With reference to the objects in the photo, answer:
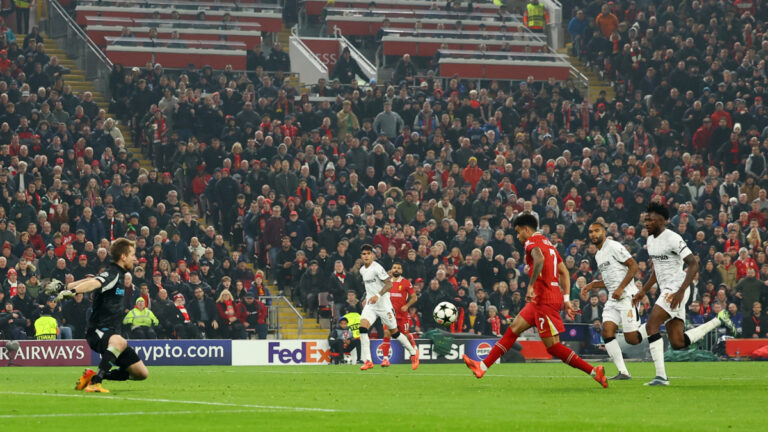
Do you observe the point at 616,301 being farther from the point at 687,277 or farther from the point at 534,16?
the point at 534,16

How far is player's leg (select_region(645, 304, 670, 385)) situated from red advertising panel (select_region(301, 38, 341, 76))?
26.9 m

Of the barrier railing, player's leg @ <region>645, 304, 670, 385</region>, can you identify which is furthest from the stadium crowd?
player's leg @ <region>645, 304, 670, 385</region>

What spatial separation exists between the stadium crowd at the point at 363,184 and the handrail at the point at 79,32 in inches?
82.3

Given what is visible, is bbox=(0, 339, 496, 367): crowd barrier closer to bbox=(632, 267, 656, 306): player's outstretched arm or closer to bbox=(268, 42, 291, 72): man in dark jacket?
bbox=(632, 267, 656, 306): player's outstretched arm

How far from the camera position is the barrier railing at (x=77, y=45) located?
127ft

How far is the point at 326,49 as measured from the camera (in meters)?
43.7

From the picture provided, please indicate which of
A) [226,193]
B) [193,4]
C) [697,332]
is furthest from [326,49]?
[697,332]

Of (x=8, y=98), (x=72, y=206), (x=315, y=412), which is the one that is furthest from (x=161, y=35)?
(x=315, y=412)

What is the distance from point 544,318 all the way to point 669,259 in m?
1.95

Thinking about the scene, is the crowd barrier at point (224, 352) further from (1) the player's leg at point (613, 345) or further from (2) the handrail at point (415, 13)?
(2) the handrail at point (415, 13)

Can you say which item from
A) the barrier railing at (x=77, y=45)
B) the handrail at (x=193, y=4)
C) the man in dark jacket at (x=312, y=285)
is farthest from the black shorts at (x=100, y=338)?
the handrail at (x=193, y=4)

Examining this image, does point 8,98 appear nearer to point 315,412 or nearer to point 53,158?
point 53,158

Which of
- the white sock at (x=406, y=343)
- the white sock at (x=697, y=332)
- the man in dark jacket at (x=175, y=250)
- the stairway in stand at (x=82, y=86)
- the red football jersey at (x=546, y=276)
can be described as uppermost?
the stairway in stand at (x=82, y=86)

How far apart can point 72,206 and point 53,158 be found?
1611mm
